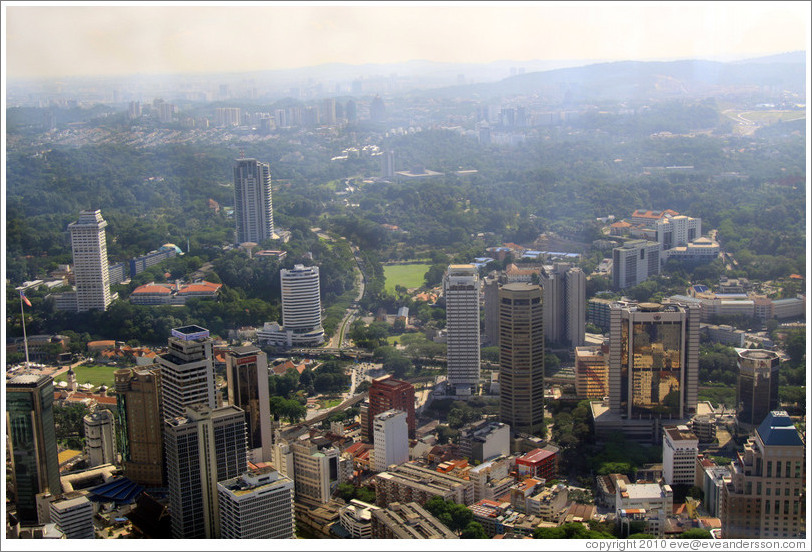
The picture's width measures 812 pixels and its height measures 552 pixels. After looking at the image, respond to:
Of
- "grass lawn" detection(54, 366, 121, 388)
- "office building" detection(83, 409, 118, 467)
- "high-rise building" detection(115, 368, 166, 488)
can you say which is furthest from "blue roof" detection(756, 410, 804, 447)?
"grass lawn" detection(54, 366, 121, 388)

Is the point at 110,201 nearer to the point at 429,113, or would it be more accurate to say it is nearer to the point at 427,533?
the point at 429,113

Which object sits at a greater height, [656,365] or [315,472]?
[656,365]

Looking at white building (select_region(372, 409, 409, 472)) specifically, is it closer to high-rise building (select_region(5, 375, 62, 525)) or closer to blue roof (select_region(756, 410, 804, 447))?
high-rise building (select_region(5, 375, 62, 525))

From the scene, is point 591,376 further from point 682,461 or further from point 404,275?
point 404,275

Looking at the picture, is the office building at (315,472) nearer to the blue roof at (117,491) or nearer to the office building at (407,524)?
the office building at (407,524)

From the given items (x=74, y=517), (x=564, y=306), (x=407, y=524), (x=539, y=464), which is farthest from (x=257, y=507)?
(x=564, y=306)

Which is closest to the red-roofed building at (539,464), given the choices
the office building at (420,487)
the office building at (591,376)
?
the office building at (420,487)
